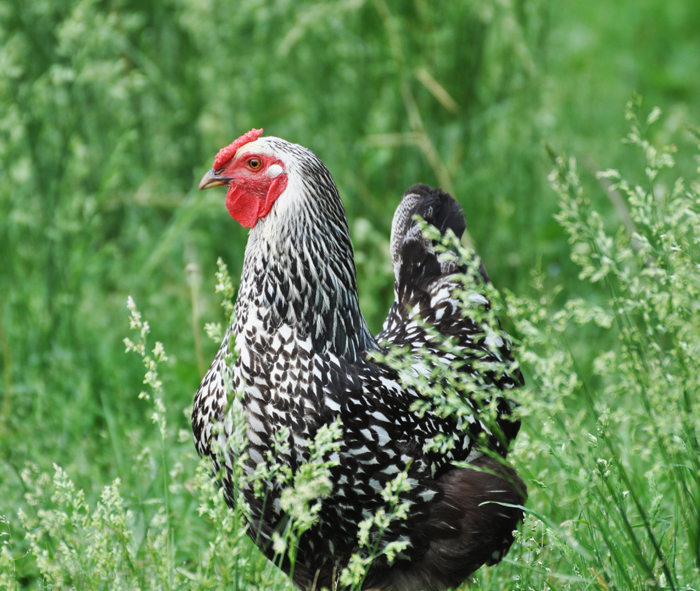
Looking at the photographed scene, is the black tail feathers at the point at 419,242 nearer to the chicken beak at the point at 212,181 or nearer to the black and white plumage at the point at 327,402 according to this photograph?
the black and white plumage at the point at 327,402

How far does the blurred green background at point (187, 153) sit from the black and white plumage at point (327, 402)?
2.56ft

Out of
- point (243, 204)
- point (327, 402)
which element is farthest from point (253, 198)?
point (327, 402)

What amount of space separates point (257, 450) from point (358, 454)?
0.29m

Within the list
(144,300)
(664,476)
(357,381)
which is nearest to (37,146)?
(144,300)

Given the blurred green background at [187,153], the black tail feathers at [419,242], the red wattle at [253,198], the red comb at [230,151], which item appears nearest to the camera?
A: the red wattle at [253,198]

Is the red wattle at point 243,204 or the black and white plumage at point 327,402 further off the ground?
the red wattle at point 243,204

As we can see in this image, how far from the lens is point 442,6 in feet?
13.8

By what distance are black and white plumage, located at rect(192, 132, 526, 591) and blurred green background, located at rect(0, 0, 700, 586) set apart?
2.56ft

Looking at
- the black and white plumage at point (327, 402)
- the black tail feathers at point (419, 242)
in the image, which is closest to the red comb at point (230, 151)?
the black and white plumage at point (327, 402)

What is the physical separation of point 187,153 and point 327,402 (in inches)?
125

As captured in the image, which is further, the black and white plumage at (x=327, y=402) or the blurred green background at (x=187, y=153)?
the blurred green background at (x=187, y=153)

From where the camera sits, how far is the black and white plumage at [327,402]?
2.12m

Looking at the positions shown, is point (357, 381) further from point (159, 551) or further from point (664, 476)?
point (664, 476)

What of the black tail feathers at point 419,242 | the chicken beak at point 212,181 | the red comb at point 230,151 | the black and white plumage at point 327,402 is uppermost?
the red comb at point 230,151
